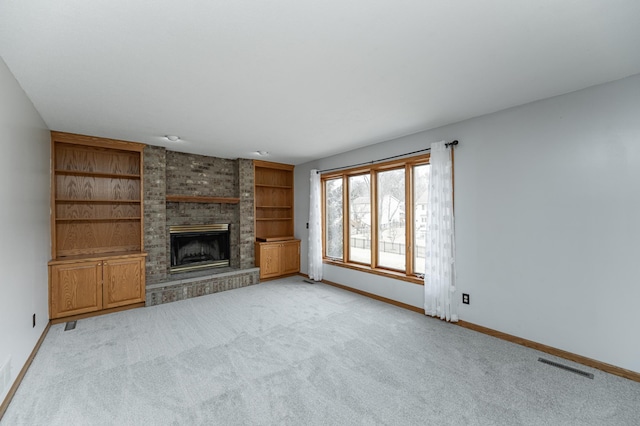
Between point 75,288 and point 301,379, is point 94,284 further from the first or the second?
point 301,379

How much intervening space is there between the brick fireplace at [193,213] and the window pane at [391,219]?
2.59 meters

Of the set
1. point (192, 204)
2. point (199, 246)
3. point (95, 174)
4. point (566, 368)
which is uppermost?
point (95, 174)

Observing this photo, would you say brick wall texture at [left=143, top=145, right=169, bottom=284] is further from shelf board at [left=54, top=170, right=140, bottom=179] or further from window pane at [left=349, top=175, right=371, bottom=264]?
window pane at [left=349, top=175, right=371, bottom=264]

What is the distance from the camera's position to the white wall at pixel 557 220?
2367mm

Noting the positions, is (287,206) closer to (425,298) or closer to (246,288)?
(246,288)

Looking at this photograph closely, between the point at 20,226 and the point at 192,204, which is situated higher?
the point at 192,204

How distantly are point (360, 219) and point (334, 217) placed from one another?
0.69 meters

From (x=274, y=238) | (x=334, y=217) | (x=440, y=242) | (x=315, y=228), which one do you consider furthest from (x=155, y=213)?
(x=440, y=242)

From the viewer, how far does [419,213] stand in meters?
4.02

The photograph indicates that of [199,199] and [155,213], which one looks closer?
[155,213]

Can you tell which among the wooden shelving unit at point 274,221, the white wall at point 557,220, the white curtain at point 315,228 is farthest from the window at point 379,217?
the wooden shelving unit at point 274,221

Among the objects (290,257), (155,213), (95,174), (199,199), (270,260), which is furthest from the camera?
(290,257)

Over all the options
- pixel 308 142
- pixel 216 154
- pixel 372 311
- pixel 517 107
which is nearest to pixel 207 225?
pixel 216 154

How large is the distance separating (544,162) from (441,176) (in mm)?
1042
